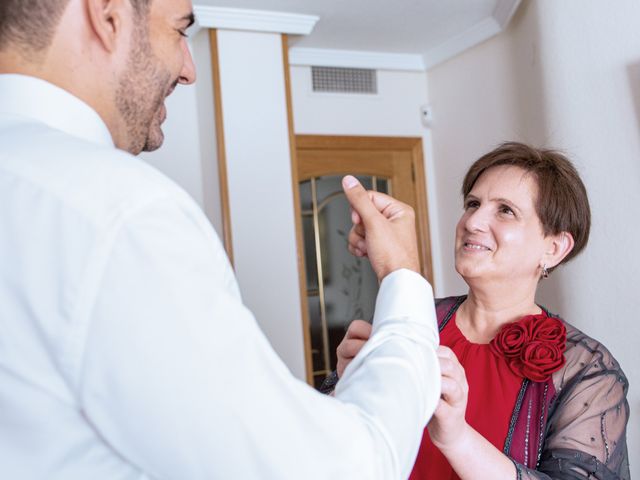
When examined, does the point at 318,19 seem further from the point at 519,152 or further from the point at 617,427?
the point at 617,427

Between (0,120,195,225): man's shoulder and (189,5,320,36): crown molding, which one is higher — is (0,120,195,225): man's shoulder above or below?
below

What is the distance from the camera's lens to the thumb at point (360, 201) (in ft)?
2.94

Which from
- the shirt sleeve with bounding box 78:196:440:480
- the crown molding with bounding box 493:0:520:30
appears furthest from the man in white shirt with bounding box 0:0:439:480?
the crown molding with bounding box 493:0:520:30

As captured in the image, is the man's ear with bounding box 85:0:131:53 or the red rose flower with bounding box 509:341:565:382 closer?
the man's ear with bounding box 85:0:131:53

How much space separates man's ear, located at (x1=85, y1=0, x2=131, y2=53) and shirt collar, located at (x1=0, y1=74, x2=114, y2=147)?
73mm

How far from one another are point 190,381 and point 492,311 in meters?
1.25

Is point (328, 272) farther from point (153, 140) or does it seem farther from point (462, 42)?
point (153, 140)

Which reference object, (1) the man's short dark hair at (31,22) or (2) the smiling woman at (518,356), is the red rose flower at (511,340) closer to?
(2) the smiling woman at (518,356)

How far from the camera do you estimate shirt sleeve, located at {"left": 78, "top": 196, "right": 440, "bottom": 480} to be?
0.56 meters

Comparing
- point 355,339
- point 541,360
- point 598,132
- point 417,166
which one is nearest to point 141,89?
point 355,339

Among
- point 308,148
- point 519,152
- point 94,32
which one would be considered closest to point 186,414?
point 94,32

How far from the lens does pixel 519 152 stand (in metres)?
1.78

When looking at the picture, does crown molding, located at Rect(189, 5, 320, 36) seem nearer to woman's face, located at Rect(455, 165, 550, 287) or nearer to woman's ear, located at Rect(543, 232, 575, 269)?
woman's face, located at Rect(455, 165, 550, 287)

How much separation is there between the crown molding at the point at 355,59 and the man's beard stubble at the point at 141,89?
3550 millimetres
